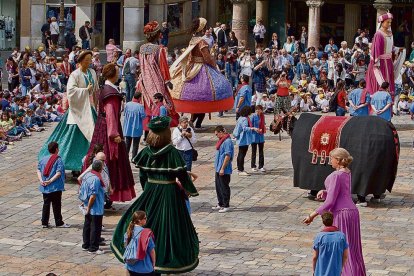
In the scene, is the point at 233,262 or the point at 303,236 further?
the point at 303,236

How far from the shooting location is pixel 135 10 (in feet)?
147

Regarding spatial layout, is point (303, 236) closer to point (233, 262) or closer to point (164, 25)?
point (233, 262)

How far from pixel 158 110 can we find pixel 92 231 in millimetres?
6695

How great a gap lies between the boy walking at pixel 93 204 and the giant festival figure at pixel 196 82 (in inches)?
361

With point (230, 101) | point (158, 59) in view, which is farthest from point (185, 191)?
point (230, 101)

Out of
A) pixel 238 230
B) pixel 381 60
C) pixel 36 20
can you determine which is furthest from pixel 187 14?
pixel 238 230

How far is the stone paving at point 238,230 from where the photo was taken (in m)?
18.8

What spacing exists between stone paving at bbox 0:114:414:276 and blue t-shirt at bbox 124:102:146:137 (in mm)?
1333

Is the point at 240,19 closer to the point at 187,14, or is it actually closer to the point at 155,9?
the point at 155,9

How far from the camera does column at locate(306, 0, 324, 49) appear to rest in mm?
43312

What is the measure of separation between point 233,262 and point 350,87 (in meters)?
18.4

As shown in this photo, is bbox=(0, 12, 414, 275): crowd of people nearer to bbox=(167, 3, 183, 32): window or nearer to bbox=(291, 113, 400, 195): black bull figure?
bbox=(291, 113, 400, 195): black bull figure

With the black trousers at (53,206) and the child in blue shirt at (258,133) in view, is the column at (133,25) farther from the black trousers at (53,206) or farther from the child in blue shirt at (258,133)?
the black trousers at (53,206)

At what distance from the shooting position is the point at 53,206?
20.8 m
